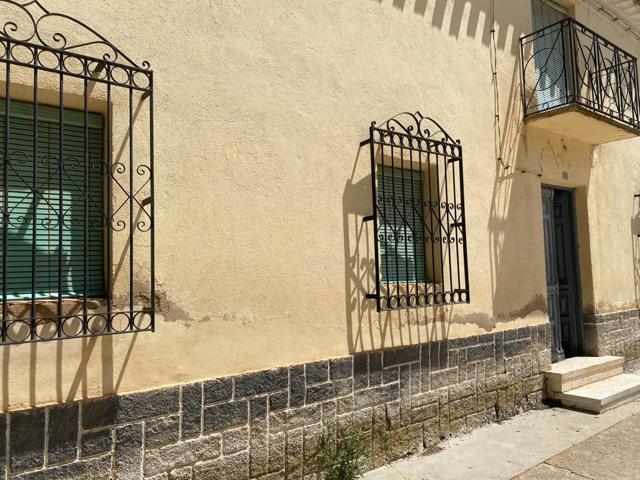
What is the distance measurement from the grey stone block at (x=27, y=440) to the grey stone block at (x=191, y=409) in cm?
73

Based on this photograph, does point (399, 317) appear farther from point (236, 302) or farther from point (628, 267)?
point (628, 267)

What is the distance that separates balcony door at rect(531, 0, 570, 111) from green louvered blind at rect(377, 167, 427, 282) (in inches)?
96.3

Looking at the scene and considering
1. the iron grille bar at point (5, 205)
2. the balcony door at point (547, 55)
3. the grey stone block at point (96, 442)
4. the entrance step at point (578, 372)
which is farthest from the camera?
the balcony door at point (547, 55)

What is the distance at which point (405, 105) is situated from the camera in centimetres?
430

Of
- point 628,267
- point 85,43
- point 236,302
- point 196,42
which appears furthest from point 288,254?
point 628,267

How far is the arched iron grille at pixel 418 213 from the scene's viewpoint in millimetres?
4035

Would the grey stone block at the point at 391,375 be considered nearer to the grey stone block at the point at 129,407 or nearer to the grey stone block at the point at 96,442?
the grey stone block at the point at 129,407

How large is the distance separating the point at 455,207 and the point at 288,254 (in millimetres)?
1904

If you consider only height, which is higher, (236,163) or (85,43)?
(85,43)

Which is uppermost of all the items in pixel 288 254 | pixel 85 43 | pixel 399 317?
pixel 85 43

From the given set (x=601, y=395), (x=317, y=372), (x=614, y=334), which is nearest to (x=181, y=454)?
(x=317, y=372)

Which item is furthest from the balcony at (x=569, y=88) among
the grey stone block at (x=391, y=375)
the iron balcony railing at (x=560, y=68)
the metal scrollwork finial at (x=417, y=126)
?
the grey stone block at (x=391, y=375)

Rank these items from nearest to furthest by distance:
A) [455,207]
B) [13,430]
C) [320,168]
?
[13,430], [320,168], [455,207]

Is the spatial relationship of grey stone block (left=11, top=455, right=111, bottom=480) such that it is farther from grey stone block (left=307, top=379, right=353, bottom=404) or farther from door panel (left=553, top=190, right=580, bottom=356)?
door panel (left=553, top=190, right=580, bottom=356)
